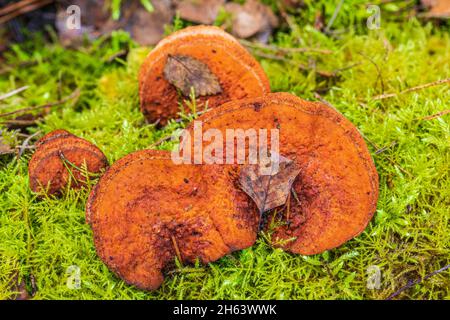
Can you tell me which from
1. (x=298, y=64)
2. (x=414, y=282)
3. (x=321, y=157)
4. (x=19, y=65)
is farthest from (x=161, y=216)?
(x=19, y=65)

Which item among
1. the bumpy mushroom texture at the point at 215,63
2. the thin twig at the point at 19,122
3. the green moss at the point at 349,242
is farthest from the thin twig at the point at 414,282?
the thin twig at the point at 19,122

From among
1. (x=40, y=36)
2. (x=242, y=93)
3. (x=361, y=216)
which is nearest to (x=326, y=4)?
(x=242, y=93)

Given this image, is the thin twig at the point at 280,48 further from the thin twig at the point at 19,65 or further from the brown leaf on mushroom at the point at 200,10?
the thin twig at the point at 19,65

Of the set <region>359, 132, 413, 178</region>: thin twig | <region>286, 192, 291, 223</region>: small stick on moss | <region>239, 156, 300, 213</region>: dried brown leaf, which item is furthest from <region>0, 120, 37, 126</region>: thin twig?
<region>359, 132, 413, 178</region>: thin twig

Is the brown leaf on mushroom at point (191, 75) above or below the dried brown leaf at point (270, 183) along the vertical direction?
above

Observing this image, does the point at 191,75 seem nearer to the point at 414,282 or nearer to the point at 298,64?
the point at 298,64
